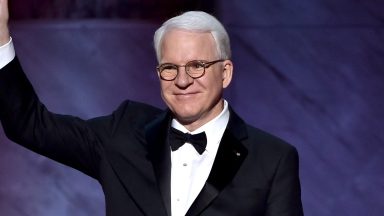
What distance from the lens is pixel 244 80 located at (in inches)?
127

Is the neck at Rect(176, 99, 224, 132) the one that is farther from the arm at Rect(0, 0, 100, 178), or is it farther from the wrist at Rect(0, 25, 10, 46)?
the wrist at Rect(0, 25, 10, 46)

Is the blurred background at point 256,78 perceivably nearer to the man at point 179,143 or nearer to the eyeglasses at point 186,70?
the man at point 179,143

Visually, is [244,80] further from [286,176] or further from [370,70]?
[286,176]

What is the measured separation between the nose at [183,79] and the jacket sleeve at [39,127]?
29 centimetres

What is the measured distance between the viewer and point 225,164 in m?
2.01

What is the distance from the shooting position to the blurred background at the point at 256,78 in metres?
3.18

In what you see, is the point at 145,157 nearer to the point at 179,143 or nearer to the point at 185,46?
the point at 179,143

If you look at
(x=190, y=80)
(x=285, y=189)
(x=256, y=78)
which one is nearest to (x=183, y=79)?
(x=190, y=80)

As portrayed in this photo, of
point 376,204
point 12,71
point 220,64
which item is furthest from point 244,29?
point 12,71

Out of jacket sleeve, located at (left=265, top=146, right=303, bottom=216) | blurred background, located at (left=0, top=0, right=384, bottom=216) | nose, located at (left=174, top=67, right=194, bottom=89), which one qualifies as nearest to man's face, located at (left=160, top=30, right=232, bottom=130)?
nose, located at (left=174, top=67, right=194, bottom=89)

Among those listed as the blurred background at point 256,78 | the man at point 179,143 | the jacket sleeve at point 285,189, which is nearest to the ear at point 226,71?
the man at point 179,143

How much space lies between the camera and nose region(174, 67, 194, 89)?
1952mm

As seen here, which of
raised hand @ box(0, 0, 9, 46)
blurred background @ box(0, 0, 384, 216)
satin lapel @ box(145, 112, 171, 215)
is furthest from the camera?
blurred background @ box(0, 0, 384, 216)

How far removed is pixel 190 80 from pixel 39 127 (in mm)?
392
